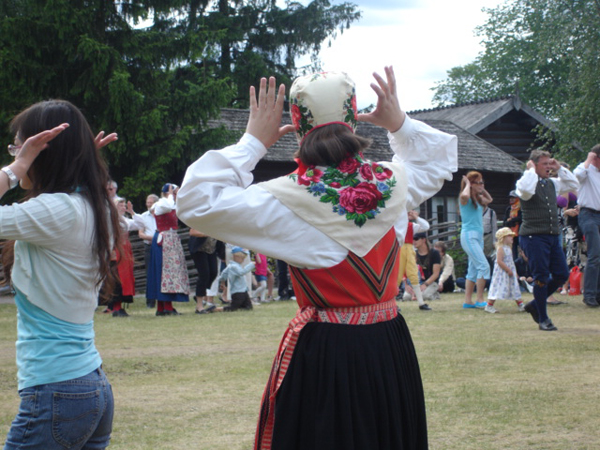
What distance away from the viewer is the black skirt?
2.99 meters

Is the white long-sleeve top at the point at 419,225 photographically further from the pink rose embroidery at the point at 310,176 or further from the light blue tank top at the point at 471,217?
the pink rose embroidery at the point at 310,176

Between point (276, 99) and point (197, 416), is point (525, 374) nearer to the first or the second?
point (197, 416)

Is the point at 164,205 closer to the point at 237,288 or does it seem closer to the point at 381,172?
the point at 237,288

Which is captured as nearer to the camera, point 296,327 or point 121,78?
point 296,327

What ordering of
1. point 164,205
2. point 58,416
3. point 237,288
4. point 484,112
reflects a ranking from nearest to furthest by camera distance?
point 58,416 → point 164,205 → point 237,288 → point 484,112

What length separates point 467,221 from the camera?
12.9 m

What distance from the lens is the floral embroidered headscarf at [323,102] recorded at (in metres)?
3.10

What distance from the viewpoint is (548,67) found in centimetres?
5362

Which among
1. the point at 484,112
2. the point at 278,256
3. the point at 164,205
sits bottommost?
the point at 278,256

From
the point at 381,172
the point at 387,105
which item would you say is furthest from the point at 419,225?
the point at 381,172

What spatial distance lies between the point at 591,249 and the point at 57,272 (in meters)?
10.0

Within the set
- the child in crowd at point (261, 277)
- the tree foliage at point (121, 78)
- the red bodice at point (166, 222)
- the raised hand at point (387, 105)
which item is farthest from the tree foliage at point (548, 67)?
the raised hand at point (387, 105)

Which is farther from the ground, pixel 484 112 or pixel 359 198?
pixel 484 112

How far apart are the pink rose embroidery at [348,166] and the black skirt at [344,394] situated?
1.82ft
